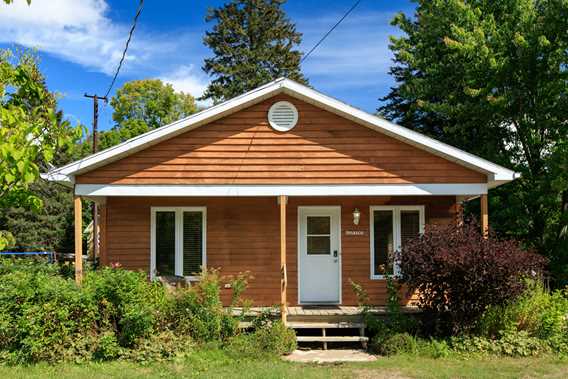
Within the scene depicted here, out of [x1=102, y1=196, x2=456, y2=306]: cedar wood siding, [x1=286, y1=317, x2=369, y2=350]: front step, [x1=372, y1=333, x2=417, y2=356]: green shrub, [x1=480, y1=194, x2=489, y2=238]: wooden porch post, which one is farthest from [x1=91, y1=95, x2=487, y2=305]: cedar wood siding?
[x1=372, y1=333, x2=417, y2=356]: green shrub

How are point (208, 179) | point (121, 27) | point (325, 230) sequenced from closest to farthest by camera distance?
1. point (208, 179)
2. point (325, 230)
3. point (121, 27)

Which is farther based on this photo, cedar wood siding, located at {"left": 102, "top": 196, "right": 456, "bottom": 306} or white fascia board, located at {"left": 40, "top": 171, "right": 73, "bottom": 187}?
cedar wood siding, located at {"left": 102, "top": 196, "right": 456, "bottom": 306}

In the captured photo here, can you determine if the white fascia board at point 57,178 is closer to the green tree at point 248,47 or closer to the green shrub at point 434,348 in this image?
the green shrub at point 434,348

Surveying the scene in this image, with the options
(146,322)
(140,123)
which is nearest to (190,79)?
(140,123)

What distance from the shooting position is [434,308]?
397 inches

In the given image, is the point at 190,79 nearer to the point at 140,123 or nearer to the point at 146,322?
the point at 140,123

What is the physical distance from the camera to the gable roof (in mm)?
10680

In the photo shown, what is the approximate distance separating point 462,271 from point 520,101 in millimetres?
9326

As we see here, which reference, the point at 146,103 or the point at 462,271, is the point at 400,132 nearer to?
the point at 462,271

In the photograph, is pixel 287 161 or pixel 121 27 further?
pixel 121 27

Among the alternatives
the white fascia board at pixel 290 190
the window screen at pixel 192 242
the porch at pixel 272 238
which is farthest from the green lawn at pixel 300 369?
the window screen at pixel 192 242

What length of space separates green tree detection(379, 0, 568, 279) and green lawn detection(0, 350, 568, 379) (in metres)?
7.52

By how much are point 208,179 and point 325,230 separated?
10.2 ft

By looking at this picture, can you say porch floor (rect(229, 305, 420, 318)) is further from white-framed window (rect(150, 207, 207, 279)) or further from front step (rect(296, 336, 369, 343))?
white-framed window (rect(150, 207, 207, 279))
